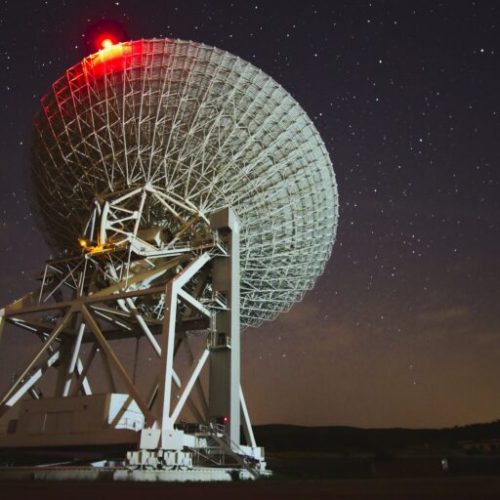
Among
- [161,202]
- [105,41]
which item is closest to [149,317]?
[161,202]

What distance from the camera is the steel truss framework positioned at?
17.7 m

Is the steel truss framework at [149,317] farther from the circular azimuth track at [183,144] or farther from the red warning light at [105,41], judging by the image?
the red warning light at [105,41]

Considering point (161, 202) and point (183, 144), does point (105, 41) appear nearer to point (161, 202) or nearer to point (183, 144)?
point (183, 144)

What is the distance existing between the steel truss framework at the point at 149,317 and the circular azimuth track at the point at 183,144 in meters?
1.48

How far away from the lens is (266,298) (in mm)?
26203

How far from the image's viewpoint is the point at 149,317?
23.9 metres

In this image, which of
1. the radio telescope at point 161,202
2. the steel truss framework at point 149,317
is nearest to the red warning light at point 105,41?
the radio telescope at point 161,202

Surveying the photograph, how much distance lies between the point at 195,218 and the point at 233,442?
893cm

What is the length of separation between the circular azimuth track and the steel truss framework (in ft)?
4.85

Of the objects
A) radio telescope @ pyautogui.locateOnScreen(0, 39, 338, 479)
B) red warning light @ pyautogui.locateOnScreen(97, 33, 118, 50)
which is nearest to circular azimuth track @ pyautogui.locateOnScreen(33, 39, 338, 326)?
radio telescope @ pyautogui.locateOnScreen(0, 39, 338, 479)

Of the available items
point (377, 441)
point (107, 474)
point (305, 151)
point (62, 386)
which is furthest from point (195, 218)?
point (377, 441)

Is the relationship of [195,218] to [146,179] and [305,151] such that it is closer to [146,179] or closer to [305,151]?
[146,179]

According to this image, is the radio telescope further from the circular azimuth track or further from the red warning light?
the red warning light

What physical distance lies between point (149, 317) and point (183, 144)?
25.7ft
